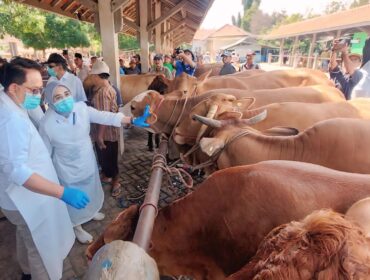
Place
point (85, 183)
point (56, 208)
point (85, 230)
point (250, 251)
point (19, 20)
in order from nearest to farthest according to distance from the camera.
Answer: point (250, 251)
point (56, 208)
point (85, 183)
point (85, 230)
point (19, 20)

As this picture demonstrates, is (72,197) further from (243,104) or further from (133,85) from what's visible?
(133,85)

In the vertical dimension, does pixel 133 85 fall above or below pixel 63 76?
below

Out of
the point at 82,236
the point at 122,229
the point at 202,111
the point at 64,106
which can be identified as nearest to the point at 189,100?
the point at 202,111

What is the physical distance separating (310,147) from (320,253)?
6.17ft

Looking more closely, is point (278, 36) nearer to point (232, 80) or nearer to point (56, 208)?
point (232, 80)

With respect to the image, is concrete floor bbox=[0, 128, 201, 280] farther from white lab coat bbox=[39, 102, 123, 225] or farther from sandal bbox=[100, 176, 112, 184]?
white lab coat bbox=[39, 102, 123, 225]

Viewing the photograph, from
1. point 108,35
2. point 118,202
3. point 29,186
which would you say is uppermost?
point 108,35

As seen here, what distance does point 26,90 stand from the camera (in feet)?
7.26

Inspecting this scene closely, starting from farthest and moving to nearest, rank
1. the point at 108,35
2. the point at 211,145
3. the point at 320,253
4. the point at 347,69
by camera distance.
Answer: the point at 347,69
the point at 108,35
the point at 211,145
the point at 320,253

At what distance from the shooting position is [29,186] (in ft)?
6.50

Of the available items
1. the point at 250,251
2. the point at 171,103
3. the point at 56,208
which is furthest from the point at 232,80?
the point at 250,251

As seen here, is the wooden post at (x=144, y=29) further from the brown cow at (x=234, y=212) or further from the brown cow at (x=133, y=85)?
the brown cow at (x=234, y=212)

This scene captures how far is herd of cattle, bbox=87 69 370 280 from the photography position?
755mm

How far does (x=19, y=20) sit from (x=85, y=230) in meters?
22.2
